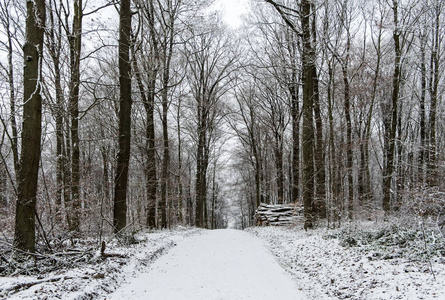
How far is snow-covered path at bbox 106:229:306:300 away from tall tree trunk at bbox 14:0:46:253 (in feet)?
7.27

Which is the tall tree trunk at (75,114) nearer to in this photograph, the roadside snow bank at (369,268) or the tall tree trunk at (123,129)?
the tall tree trunk at (123,129)

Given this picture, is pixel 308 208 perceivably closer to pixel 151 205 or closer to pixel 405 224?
pixel 405 224

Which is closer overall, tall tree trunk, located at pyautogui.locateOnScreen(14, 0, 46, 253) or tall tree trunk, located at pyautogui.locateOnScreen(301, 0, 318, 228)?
tall tree trunk, located at pyautogui.locateOnScreen(14, 0, 46, 253)

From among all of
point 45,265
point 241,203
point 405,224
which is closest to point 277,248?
point 405,224

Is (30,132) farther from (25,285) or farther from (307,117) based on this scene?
(307,117)

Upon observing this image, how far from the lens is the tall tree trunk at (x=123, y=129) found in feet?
31.1

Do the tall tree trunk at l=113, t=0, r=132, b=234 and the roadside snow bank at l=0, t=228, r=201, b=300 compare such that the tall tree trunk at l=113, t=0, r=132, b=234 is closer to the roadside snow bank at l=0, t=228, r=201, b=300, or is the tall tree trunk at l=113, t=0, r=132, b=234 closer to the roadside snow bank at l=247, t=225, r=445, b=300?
the roadside snow bank at l=0, t=228, r=201, b=300

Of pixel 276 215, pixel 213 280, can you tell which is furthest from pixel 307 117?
pixel 276 215

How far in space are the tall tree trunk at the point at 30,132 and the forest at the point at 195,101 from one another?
0.02m

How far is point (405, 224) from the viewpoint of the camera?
6277 millimetres

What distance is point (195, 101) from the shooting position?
2270 cm

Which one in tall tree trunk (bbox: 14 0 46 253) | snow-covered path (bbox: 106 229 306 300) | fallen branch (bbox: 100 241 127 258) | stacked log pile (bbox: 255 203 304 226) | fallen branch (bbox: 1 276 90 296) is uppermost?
tall tree trunk (bbox: 14 0 46 253)

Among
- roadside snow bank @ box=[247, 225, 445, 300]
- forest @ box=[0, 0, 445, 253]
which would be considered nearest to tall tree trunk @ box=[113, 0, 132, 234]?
forest @ box=[0, 0, 445, 253]

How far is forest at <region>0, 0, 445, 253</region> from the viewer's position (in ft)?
21.6
